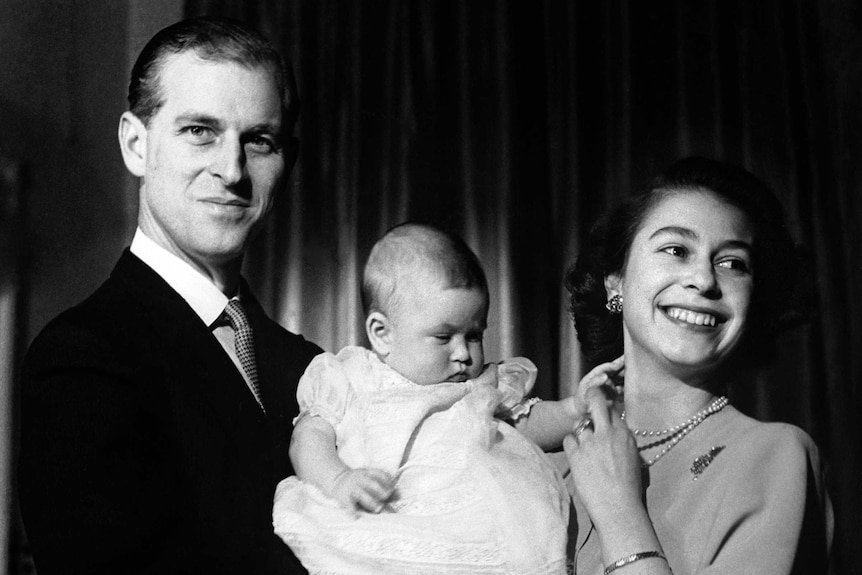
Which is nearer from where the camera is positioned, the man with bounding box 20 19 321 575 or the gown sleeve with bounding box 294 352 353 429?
the man with bounding box 20 19 321 575

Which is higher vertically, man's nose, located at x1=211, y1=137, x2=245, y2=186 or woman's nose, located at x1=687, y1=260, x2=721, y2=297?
man's nose, located at x1=211, y1=137, x2=245, y2=186

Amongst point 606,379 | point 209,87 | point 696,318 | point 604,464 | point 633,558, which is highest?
point 209,87

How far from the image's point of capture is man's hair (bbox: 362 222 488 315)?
1.62 m

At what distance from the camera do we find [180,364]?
152cm

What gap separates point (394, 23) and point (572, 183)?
519mm

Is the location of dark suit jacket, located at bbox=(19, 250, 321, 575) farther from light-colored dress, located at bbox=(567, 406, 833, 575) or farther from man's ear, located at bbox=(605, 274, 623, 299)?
man's ear, located at bbox=(605, 274, 623, 299)

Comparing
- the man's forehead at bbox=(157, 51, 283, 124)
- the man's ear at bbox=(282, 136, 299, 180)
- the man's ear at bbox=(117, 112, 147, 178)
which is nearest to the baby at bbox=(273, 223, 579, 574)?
the man's ear at bbox=(282, 136, 299, 180)

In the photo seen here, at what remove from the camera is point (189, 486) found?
1.47m

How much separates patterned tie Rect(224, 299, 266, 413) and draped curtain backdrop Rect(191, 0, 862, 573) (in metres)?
0.24

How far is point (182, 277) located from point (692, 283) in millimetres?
861

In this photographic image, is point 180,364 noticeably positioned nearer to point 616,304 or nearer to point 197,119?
point 197,119

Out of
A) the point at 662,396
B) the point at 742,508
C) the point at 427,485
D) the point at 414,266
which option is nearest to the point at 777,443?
the point at 742,508

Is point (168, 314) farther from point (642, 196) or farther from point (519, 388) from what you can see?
point (642, 196)

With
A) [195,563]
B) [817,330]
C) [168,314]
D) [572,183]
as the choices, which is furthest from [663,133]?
[195,563]
